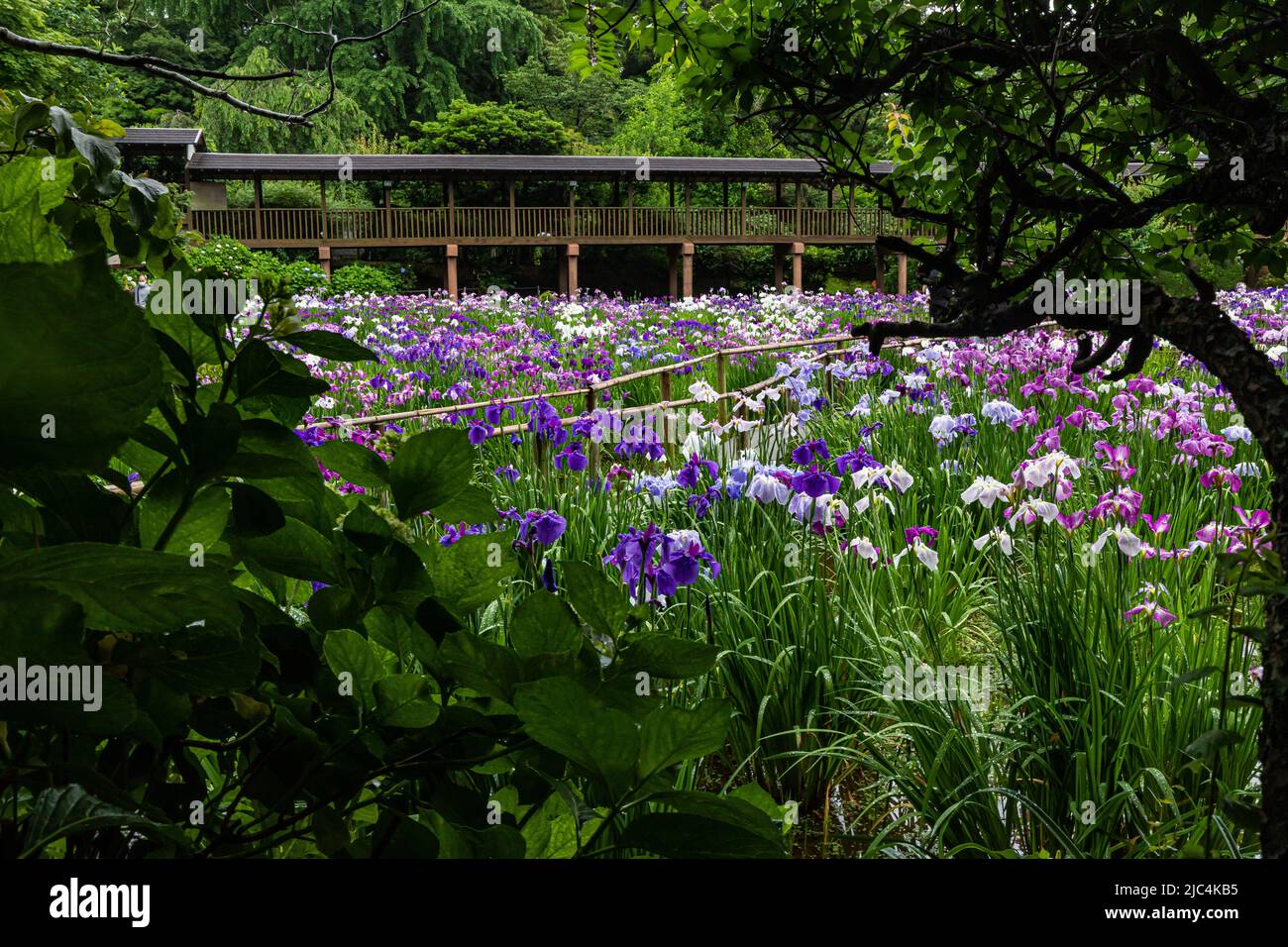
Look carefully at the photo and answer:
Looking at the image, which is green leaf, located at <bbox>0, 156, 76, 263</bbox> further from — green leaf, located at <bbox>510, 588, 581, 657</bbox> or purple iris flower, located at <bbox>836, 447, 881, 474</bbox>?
purple iris flower, located at <bbox>836, 447, 881, 474</bbox>

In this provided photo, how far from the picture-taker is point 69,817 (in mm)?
443

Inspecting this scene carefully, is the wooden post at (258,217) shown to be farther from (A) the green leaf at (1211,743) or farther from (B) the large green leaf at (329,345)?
(A) the green leaf at (1211,743)

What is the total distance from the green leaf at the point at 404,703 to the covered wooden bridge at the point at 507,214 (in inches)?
961

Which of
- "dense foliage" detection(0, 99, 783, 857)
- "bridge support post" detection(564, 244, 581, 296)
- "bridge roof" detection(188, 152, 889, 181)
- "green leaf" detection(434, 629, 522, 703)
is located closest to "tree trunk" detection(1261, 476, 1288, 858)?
"dense foliage" detection(0, 99, 783, 857)

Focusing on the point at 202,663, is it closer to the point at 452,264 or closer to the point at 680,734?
the point at 680,734

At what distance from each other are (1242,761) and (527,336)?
8956mm

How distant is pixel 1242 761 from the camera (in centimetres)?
215

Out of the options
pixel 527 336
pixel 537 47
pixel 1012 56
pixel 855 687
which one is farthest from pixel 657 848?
pixel 537 47

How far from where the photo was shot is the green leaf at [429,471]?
641 mm

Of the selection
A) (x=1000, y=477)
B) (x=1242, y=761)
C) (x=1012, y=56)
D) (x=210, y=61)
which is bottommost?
(x=1242, y=761)

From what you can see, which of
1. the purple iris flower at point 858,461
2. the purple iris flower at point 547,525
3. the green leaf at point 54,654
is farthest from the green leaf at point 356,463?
the purple iris flower at point 858,461

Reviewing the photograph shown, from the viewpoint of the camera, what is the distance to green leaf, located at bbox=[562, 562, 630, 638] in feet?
1.91

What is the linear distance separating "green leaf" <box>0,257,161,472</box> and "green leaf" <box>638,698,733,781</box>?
27 cm
